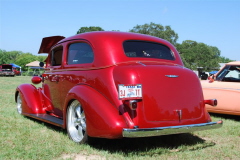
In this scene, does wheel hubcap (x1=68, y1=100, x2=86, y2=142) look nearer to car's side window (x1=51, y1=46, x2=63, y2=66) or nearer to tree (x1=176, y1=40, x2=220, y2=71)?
car's side window (x1=51, y1=46, x2=63, y2=66)

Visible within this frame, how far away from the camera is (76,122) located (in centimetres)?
425

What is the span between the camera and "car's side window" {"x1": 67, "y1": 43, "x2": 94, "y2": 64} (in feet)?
14.5

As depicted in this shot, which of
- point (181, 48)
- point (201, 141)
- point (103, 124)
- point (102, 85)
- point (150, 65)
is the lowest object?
point (201, 141)

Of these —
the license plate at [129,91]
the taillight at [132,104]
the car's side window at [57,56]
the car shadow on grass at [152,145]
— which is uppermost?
the car's side window at [57,56]

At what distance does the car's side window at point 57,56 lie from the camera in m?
5.53

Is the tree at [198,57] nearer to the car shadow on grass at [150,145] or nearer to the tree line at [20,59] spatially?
the tree line at [20,59]

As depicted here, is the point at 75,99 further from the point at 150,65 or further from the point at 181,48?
the point at 181,48

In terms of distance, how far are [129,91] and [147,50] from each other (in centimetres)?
126

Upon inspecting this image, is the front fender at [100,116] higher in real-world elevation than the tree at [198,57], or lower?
lower

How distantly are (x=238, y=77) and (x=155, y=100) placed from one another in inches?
151

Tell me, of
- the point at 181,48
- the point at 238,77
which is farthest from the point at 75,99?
the point at 181,48

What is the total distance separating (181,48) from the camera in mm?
71125

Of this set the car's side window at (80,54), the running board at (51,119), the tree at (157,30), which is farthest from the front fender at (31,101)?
the tree at (157,30)

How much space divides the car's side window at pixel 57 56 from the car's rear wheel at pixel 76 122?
149cm
